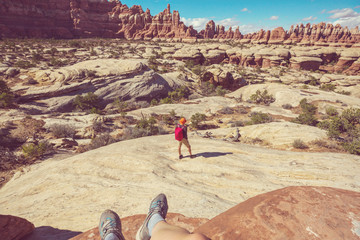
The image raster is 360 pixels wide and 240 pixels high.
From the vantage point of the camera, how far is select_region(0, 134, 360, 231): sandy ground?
4117 millimetres

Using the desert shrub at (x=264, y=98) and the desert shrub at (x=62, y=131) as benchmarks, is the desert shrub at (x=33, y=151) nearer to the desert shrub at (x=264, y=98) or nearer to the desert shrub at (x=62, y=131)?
the desert shrub at (x=62, y=131)

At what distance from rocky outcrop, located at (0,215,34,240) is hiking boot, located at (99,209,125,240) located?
1.76 meters

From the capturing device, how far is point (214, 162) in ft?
19.9

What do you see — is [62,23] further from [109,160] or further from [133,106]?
[109,160]

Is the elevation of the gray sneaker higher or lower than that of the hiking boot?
higher

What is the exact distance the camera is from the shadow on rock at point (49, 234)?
343 cm

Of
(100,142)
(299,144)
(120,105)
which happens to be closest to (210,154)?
(299,144)

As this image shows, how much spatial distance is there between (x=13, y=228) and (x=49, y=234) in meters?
0.66

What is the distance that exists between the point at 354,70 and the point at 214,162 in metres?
67.4

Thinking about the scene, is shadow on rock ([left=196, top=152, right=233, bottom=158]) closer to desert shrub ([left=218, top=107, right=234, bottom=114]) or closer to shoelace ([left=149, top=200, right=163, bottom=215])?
shoelace ([left=149, top=200, right=163, bottom=215])

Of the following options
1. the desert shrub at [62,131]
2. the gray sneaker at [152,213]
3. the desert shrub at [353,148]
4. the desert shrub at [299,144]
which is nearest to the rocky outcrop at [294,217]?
the gray sneaker at [152,213]

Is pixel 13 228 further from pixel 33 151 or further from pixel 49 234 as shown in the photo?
pixel 33 151

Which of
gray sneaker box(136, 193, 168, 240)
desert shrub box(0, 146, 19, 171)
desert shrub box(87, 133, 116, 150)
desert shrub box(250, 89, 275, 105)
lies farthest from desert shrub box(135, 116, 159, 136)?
desert shrub box(250, 89, 275, 105)

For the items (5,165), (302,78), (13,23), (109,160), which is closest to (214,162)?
(109,160)
